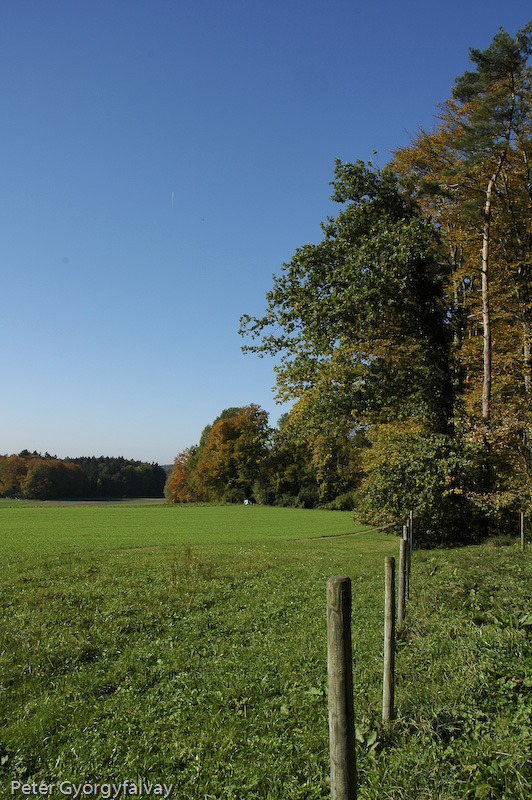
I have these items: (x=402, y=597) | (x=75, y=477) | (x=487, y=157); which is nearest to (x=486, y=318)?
(x=487, y=157)

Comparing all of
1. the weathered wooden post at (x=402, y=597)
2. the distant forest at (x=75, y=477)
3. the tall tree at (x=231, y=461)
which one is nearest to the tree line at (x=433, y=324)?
the weathered wooden post at (x=402, y=597)

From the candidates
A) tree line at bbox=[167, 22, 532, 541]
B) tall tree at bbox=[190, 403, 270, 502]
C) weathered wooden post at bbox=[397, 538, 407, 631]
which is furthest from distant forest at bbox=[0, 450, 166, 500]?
weathered wooden post at bbox=[397, 538, 407, 631]

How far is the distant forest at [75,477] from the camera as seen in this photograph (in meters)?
118

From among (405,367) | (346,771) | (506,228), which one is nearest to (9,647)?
(346,771)

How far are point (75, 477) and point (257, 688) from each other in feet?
438

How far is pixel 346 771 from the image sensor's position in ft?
11.0

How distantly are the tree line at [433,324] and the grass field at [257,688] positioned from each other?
9.82 m

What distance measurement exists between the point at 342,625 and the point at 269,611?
804 centimetres

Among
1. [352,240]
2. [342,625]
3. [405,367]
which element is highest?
[352,240]

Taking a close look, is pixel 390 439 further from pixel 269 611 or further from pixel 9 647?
pixel 9 647

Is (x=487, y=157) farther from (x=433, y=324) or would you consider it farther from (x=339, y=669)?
(x=339, y=669)

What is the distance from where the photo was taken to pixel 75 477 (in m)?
129

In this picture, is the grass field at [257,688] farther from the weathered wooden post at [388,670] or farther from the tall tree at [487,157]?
the tall tree at [487,157]

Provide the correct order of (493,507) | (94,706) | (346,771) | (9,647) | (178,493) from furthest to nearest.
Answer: (178,493) < (493,507) < (9,647) < (94,706) < (346,771)
